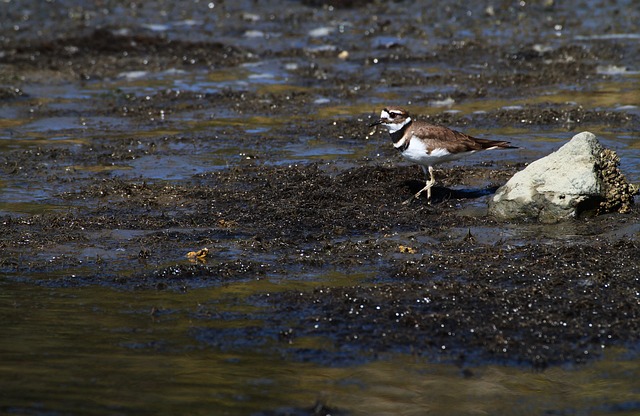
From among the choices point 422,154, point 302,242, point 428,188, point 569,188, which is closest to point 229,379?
point 302,242

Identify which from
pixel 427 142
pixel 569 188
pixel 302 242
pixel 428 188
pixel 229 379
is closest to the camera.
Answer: pixel 229 379

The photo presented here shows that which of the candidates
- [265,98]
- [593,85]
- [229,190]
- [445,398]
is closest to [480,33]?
[593,85]

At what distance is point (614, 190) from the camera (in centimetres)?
952

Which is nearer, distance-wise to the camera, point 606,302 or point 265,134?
point 606,302

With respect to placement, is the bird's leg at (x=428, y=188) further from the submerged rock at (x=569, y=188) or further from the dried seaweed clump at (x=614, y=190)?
the dried seaweed clump at (x=614, y=190)

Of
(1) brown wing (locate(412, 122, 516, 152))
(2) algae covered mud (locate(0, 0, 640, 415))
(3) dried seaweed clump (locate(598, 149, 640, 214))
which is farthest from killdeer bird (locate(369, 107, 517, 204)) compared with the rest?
(3) dried seaweed clump (locate(598, 149, 640, 214))

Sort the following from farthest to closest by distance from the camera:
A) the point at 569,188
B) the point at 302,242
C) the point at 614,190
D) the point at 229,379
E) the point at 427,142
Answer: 1. the point at 427,142
2. the point at 614,190
3. the point at 569,188
4. the point at 302,242
5. the point at 229,379

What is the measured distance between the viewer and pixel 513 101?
15.5 m

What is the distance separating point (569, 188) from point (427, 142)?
1.62m

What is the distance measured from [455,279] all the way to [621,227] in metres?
2.05

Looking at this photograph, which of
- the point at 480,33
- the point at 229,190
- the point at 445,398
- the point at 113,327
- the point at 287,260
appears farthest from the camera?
the point at 480,33

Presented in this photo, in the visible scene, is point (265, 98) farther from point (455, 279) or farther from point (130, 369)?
point (130, 369)

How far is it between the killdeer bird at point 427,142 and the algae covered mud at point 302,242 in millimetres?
460

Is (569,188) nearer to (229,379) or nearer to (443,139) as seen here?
(443,139)
